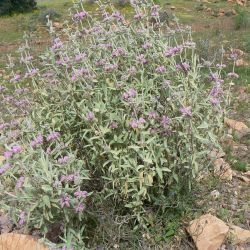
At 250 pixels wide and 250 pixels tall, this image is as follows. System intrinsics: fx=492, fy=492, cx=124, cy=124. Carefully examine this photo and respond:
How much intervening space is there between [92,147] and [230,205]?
1557 mm

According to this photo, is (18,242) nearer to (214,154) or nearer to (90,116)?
(90,116)

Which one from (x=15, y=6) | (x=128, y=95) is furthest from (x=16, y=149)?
(x=15, y=6)

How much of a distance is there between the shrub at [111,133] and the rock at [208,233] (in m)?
0.27

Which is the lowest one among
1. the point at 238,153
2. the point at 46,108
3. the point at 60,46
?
the point at 238,153

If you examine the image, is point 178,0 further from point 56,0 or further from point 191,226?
point 191,226

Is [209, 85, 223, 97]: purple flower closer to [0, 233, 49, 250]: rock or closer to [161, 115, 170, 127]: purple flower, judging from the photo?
[161, 115, 170, 127]: purple flower

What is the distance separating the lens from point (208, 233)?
4.07 metres

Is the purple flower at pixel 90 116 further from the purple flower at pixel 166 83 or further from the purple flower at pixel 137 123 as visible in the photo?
the purple flower at pixel 166 83

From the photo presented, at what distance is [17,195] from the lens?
365 centimetres

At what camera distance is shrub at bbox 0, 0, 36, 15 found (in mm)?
20188

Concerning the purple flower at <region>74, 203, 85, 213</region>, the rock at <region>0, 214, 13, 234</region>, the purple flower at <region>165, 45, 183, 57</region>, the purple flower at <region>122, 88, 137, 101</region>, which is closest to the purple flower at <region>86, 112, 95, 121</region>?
the purple flower at <region>122, 88, 137, 101</region>

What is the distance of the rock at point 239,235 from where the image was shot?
13.7 feet

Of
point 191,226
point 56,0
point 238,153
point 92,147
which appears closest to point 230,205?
point 191,226

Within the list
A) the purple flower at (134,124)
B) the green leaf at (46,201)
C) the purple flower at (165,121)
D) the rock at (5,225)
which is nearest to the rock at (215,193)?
the purple flower at (165,121)
